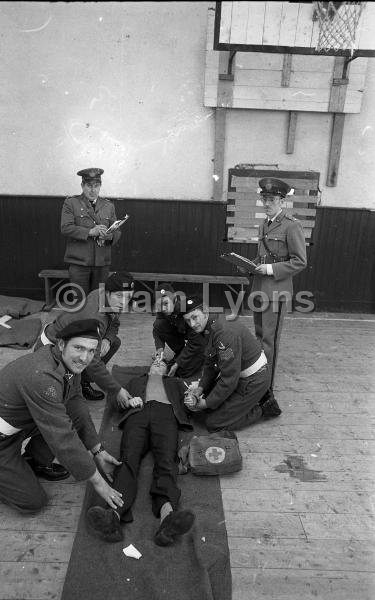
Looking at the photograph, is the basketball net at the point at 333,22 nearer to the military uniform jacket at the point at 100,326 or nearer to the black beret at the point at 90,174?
the black beret at the point at 90,174

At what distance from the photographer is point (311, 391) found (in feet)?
13.1

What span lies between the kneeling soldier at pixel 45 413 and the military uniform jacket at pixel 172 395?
728 mm

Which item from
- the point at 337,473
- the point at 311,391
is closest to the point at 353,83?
the point at 311,391

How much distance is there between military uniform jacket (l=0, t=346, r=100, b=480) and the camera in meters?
2.27

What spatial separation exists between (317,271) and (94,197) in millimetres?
2902

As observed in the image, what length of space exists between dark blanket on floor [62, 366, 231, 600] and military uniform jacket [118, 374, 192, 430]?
2.01 feet

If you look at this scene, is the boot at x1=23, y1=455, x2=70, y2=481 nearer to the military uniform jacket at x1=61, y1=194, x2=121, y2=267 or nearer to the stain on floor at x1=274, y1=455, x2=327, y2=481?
the stain on floor at x1=274, y1=455, x2=327, y2=481

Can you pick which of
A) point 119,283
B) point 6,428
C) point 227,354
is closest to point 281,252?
point 227,354

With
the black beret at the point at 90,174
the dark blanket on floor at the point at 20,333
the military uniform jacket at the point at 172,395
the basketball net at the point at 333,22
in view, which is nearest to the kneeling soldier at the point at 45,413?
the military uniform jacket at the point at 172,395

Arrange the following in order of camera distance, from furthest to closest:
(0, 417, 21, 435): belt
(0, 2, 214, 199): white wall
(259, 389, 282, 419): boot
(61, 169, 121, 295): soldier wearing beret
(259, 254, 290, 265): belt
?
(0, 2, 214, 199): white wall → (61, 169, 121, 295): soldier wearing beret → (259, 254, 290, 265): belt → (259, 389, 282, 419): boot → (0, 417, 21, 435): belt

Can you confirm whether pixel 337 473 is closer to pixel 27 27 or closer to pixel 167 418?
pixel 167 418

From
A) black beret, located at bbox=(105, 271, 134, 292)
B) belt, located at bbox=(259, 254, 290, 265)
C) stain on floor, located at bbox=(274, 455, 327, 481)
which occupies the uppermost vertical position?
belt, located at bbox=(259, 254, 290, 265)

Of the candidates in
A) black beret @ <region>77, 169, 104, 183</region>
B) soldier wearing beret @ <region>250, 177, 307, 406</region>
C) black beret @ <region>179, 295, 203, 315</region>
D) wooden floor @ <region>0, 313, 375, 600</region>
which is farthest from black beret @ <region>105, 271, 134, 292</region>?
black beret @ <region>77, 169, 104, 183</region>

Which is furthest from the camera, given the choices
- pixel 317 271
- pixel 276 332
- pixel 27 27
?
pixel 317 271
